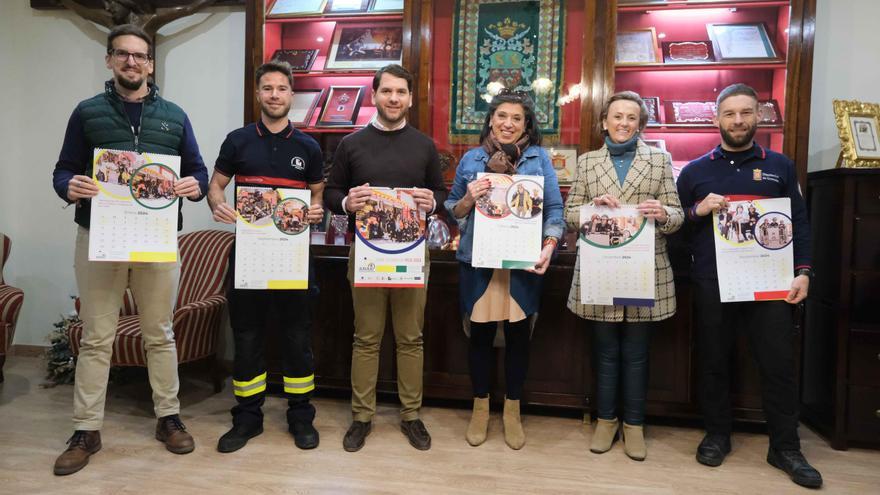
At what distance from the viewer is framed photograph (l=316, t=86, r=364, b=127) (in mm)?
3166

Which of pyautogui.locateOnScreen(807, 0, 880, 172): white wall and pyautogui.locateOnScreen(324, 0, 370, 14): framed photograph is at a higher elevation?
pyautogui.locateOnScreen(324, 0, 370, 14): framed photograph

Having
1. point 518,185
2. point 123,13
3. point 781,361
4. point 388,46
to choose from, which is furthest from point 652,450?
point 123,13

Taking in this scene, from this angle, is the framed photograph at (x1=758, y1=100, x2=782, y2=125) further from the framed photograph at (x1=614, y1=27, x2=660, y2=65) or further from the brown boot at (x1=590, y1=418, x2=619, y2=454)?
the brown boot at (x1=590, y1=418, x2=619, y2=454)

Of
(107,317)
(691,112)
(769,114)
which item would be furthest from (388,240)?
(769,114)

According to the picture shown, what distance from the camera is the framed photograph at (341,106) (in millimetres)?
3166

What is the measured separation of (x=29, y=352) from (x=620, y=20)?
4415 millimetres

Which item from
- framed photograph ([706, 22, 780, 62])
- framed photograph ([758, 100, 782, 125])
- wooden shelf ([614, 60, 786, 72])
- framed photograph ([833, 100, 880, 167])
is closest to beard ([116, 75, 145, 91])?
wooden shelf ([614, 60, 786, 72])

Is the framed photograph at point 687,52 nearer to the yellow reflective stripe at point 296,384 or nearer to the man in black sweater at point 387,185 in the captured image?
the man in black sweater at point 387,185

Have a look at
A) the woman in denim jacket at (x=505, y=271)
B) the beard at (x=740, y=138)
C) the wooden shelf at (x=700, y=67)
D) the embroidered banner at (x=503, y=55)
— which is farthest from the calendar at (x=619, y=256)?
the wooden shelf at (x=700, y=67)

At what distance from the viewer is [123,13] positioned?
3.42m

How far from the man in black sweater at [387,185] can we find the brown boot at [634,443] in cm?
86

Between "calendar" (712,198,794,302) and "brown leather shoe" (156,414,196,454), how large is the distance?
228 centimetres

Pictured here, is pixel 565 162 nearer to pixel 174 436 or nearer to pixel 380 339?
pixel 380 339

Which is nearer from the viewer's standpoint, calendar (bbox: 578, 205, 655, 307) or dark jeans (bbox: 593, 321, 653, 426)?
calendar (bbox: 578, 205, 655, 307)
